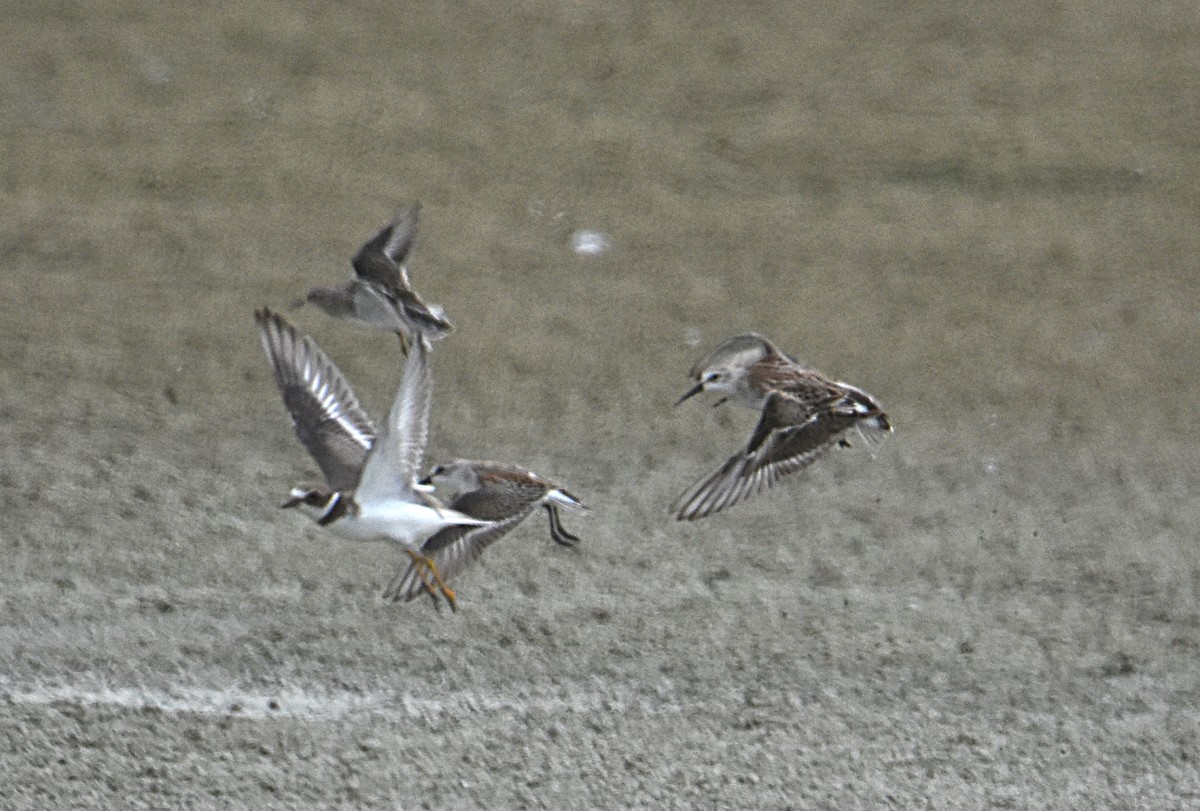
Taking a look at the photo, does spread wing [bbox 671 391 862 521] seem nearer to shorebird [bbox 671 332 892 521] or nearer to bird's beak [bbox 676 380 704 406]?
shorebird [bbox 671 332 892 521]

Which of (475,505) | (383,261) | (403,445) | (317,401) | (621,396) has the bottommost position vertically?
(621,396)

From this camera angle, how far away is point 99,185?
9234 mm

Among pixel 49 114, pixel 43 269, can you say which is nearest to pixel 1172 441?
pixel 43 269

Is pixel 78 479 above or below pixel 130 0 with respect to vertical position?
below

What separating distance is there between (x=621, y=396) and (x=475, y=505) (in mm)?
1782

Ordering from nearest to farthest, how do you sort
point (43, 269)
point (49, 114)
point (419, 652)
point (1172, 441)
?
point (419, 652) < point (1172, 441) < point (43, 269) < point (49, 114)

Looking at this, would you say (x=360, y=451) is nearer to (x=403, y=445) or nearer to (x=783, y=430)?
(x=403, y=445)

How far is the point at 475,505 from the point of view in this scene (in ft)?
20.6

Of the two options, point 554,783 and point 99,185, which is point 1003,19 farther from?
point 554,783

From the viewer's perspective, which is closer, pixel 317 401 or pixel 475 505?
pixel 475 505

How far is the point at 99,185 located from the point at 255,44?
1.30 meters

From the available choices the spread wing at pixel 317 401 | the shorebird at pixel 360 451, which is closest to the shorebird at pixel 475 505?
the shorebird at pixel 360 451

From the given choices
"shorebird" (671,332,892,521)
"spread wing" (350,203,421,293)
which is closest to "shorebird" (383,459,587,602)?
"shorebird" (671,332,892,521)

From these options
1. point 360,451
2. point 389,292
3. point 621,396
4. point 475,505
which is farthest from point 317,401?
point 621,396
